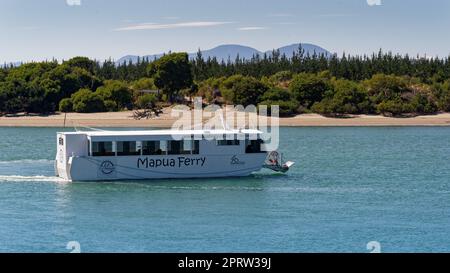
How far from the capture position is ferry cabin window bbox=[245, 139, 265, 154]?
4612 cm

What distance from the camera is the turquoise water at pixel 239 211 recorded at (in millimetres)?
30062

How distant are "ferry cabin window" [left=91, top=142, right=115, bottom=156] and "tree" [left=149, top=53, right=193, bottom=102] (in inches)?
2881

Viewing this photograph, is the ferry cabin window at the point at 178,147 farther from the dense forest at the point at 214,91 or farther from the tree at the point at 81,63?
the tree at the point at 81,63

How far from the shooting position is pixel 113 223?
34031mm

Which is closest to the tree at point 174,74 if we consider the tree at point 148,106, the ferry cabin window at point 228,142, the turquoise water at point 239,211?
the tree at point 148,106

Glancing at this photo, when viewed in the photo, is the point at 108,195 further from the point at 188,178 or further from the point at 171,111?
the point at 171,111

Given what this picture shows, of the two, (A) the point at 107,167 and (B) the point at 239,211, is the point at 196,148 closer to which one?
(A) the point at 107,167

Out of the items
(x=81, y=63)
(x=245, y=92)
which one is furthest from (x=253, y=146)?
(x=81, y=63)

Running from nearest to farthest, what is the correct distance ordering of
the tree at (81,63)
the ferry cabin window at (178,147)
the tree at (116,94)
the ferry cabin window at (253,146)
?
the ferry cabin window at (178,147)
the ferry cabin window at (253,146)
the tree at (116,94)
the tree at (81,63)

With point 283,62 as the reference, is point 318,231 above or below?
below

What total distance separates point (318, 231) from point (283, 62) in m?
119

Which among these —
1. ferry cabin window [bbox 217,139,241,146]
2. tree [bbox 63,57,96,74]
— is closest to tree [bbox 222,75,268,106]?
tree [bbox 63,57,96,74]
